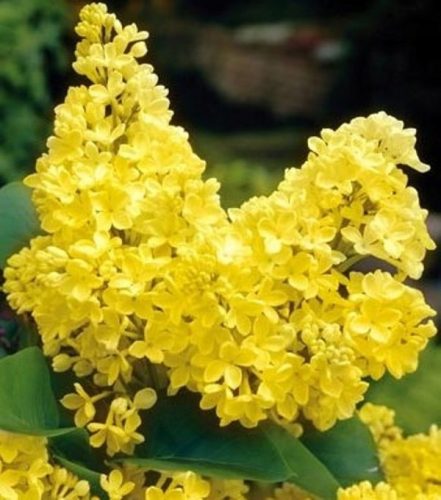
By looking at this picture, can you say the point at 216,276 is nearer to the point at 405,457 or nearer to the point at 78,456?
the point at 78,456

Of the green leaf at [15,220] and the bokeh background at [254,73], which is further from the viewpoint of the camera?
the bokeh background at [254,73]

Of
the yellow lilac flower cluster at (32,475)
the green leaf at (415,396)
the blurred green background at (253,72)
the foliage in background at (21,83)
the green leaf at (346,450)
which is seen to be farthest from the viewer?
the blurred green background at (253,72)

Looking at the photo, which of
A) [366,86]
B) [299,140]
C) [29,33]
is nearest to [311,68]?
[299,140]

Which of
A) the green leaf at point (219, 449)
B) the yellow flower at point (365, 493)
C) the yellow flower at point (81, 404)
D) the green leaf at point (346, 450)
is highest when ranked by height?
the yellow flower at point (81, 404)

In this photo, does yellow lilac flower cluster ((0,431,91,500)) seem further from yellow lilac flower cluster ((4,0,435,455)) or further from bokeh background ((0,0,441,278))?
bokeh background ((0,0,441,278))

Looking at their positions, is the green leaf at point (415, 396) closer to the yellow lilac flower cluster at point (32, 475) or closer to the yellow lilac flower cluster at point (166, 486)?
the yellow lilac flower cluster at point (166, 486)

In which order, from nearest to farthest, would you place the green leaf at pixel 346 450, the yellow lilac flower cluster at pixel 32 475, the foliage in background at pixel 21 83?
the yellow lilac flower cluster at pixel 32 475
the green leaf at pixel 346 450
the foliage in background at pixel 21 83

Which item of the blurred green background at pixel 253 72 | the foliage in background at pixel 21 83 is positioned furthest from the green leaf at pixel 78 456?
the foliage in background at pixel 21 83

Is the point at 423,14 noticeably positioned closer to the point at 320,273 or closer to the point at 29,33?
the point at 29,33
